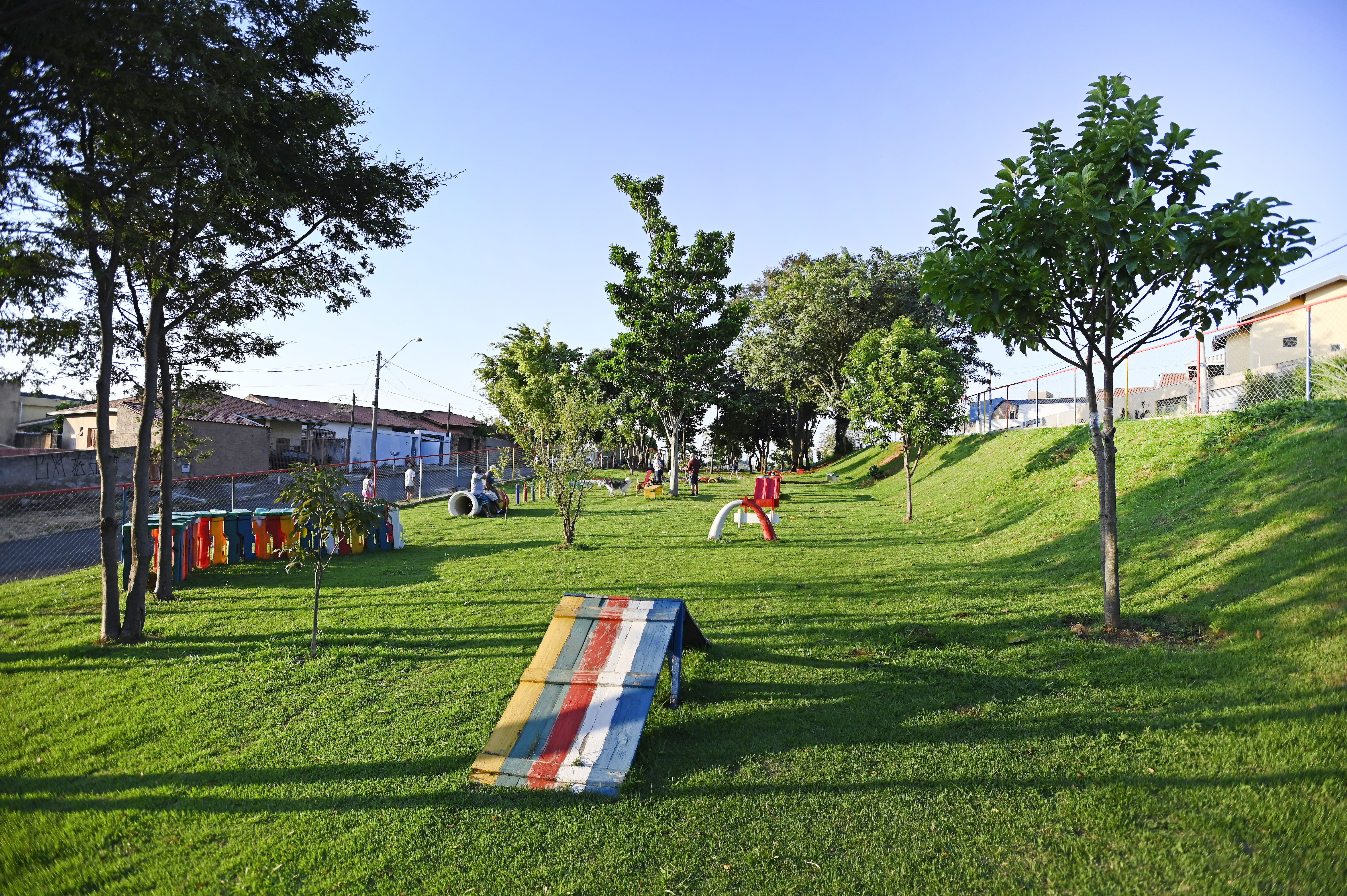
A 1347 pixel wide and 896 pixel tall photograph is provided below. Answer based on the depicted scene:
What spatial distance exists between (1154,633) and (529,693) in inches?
213

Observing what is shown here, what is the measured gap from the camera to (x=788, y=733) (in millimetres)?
4547

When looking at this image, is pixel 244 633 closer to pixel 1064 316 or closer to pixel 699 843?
pixel 699 843

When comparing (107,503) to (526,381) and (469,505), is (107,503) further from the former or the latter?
(526,381)

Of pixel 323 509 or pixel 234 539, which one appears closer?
pixel 323 509

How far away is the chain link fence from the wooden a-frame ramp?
3333 mm

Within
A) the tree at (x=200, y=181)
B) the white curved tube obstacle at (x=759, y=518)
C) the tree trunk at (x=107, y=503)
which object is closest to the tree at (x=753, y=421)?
the white curved tube obstacle at (x=759, y=518)

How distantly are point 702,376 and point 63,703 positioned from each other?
20.7 metres

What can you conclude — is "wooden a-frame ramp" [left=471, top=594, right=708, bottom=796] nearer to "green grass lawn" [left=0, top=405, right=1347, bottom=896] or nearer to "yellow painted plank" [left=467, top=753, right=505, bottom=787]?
"yellow painted plank" [left=467, top=753, right=505, bottom=787]

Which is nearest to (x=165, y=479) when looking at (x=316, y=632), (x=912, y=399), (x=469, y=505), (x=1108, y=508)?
(x=316, y=632)

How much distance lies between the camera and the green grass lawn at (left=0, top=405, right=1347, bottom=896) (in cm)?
319

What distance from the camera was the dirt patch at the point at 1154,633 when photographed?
5465mm

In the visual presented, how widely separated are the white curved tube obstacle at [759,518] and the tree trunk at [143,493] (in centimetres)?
896

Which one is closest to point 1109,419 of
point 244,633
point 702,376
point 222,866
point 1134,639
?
point 1134,639

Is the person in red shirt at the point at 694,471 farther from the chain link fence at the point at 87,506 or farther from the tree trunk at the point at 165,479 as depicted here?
the tree trunk at the point at 165,479
